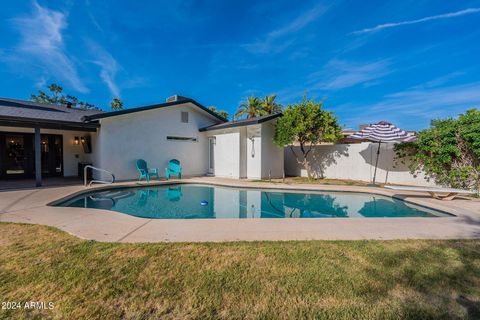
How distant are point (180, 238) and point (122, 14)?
13718 millimetres

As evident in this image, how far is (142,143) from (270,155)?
24.7 feet

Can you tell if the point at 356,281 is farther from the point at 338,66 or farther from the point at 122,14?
the point at 338,66

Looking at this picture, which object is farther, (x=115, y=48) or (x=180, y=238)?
(x=115, y=48)

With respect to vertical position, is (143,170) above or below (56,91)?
below

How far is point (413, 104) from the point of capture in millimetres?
16516

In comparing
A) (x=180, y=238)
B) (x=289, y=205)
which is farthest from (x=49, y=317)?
(x=289, y=205)

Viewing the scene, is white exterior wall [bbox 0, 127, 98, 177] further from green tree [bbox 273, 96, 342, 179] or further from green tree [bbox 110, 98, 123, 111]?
green tree [bbox 110, 98, 123, 111]

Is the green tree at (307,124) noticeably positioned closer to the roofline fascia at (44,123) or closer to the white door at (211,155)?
the white door at (211,155)

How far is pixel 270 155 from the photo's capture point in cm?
1312

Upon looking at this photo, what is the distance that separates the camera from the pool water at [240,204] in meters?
6.53

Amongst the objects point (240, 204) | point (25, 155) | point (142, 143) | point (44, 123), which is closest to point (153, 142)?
point (142, 143)

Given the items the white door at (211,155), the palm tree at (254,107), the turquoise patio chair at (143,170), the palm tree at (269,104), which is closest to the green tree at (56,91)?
the palm tree at (254,107)

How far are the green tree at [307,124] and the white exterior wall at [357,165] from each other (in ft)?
5.68

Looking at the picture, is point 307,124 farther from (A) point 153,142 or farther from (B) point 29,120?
(B) point 29,120
